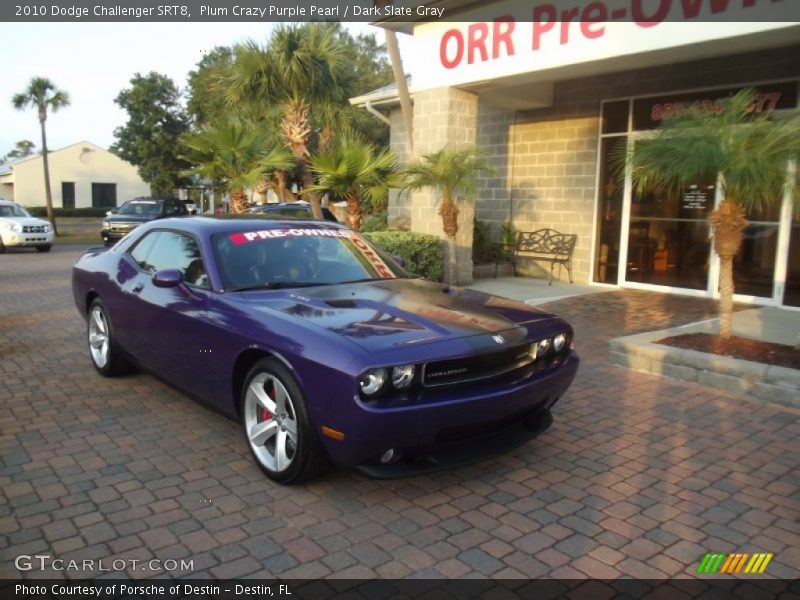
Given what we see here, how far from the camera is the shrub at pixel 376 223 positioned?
1615 centimetres

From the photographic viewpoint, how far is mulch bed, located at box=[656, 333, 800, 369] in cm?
577

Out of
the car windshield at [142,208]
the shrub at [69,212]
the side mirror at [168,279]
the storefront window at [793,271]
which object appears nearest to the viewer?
the side mirror at [168,279]

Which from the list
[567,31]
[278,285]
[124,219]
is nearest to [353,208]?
[567,31]

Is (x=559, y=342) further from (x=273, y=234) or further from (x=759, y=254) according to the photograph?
(x=759, y=254)

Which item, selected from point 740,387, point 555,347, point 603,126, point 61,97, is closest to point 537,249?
point 603,126

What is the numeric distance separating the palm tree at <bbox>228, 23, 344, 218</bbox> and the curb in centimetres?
940

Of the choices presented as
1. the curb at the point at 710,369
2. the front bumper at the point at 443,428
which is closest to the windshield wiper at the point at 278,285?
the front bumper at the point at 443,428

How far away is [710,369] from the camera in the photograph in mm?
5711

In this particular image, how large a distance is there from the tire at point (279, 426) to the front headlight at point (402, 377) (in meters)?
0.53

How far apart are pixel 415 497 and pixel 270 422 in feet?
3.06

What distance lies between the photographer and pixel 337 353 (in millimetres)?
3193

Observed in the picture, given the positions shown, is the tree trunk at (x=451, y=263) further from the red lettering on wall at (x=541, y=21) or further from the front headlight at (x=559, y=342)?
the front headlight at (x=559, y=342)

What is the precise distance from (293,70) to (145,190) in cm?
4117

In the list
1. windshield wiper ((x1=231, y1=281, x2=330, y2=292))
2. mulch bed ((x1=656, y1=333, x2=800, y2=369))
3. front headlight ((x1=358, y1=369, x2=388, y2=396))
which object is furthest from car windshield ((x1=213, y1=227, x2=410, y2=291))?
mulch bed ((x1=656, y1=333, x2=800, y2=369))
